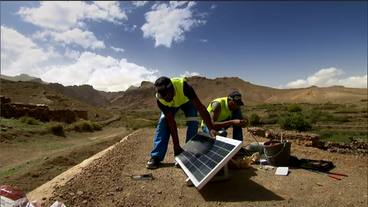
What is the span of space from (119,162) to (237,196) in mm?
2668

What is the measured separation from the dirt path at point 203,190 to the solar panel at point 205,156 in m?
0.33

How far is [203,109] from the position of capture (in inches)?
160

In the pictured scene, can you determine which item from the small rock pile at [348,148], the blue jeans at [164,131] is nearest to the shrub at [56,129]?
the blue jeans at [164,131]

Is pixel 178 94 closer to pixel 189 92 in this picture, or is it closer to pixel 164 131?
pixel 189 92

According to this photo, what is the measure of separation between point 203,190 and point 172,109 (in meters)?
1.86

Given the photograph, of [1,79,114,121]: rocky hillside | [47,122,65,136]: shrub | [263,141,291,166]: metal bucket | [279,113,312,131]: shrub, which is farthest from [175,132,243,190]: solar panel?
[1,79,114,121]: rocky hillside

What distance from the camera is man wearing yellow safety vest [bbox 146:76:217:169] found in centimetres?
402

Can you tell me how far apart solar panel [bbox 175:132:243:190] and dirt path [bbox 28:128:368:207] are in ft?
1.08

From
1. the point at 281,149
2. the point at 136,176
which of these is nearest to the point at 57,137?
the point at 136,176

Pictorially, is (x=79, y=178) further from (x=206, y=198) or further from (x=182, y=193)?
(x=206, y=198)

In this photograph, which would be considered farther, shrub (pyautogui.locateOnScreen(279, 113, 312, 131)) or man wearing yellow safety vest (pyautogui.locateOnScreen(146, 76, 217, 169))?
shrub (pyautogui.locateOnScreen(279, 113, 312, 131))

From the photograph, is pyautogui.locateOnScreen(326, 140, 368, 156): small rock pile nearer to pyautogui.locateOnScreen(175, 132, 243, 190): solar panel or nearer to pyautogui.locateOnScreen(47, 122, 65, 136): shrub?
pyautogui.locateOnScreen(175, 132, 243, 190): solar panel


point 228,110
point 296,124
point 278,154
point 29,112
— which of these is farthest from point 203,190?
point 29,112

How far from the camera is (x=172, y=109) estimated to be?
466cm
